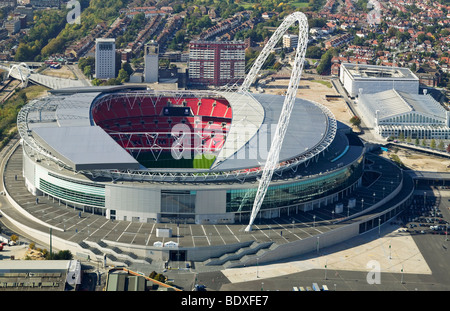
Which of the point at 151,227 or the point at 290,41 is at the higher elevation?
the point at 290,41

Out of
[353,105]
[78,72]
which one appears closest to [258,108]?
[353,105]

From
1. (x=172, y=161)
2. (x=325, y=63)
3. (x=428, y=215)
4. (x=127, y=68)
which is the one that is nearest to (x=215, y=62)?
(x=127, y=68)

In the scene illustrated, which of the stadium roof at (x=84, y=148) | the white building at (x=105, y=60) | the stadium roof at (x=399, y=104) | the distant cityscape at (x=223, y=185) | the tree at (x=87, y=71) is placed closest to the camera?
the distant cityscape at (x=223, y=185)

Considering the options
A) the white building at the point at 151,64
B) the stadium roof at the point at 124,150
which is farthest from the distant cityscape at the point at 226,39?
the stadium roof at the point at 124,150

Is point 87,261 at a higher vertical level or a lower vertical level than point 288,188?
lower

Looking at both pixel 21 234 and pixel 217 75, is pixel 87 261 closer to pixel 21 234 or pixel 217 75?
pixel 21 234

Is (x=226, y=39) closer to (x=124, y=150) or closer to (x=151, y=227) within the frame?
(x=124, y=150)

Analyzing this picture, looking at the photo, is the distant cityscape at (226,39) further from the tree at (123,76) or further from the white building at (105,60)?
the white building at (105,60)
